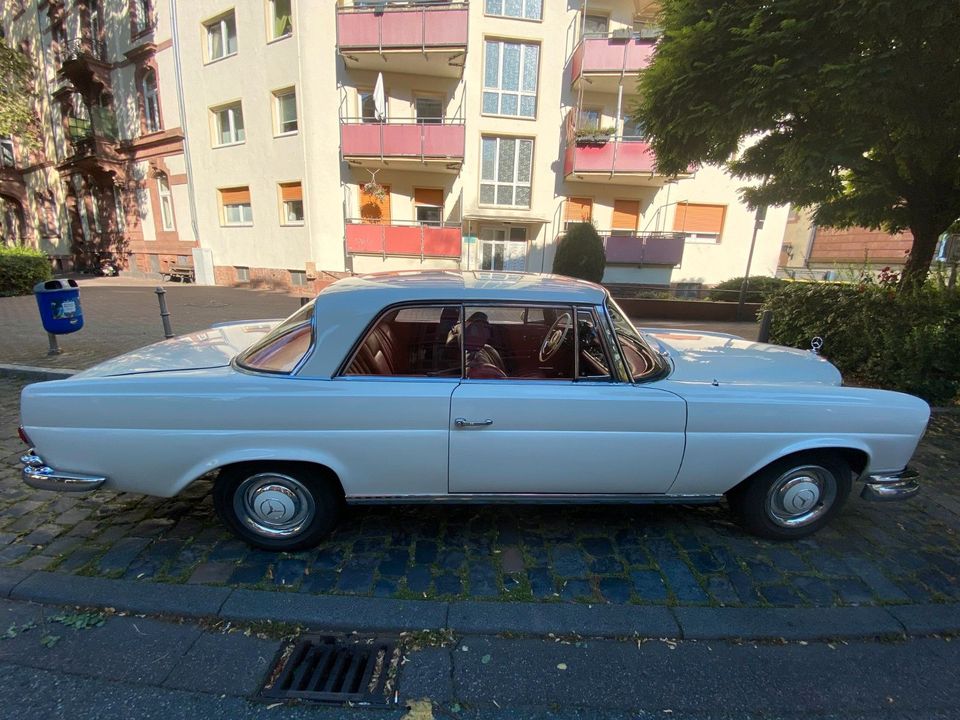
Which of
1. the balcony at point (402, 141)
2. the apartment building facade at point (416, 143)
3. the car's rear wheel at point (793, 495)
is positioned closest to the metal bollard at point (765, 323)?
the car's rear wheel at point (793, 495)

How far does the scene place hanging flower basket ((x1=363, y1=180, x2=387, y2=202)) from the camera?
1465cm

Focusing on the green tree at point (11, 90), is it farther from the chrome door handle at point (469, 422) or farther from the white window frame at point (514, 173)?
the chrome door handle at point (469, 422)

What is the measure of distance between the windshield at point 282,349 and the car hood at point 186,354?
0.76 feet

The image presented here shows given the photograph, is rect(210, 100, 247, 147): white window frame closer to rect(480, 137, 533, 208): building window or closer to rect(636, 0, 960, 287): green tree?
rect(480, 137, 533, 208): building window

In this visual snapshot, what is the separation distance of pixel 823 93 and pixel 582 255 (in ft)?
29.4

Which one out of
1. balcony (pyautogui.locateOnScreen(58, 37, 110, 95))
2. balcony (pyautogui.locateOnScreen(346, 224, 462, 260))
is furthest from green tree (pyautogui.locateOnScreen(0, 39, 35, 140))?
balcony (pyautogui.locateOnScreen(346, 224, 462, 260))

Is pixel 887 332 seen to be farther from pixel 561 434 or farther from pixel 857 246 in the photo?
pixel 857 246

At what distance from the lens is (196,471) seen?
2355 mm

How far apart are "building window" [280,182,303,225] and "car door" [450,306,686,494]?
15035 mm

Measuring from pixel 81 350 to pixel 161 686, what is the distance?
688cm

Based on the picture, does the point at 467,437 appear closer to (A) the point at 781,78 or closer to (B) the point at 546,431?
(B) the point at 546,431

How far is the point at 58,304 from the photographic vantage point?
5844 millimetres

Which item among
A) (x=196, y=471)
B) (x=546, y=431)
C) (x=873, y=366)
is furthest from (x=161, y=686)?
(x=873, y=366)

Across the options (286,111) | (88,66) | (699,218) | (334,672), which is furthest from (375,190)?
(334,672)
